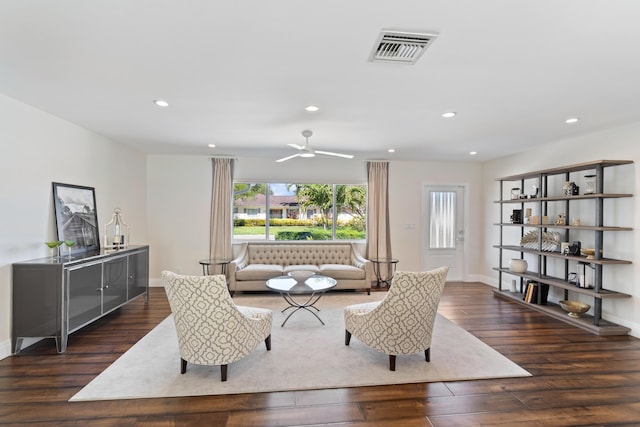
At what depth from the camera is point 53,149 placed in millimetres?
3707

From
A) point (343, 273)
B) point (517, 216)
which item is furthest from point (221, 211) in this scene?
point (517, 216)

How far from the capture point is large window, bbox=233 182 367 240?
21.2ft

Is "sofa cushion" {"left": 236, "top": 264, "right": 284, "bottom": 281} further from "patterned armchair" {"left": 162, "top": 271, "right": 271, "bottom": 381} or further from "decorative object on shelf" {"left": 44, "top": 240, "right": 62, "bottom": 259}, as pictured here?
"patterned armchair" {"left": 162, "top": 271, "right": 271, "bottom": 381}

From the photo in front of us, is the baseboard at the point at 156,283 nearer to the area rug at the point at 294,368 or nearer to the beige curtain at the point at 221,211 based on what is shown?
the beige curtain at the point at 221,211

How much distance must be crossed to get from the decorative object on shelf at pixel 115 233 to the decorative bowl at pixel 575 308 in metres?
6.34

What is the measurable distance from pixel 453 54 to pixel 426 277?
1774 millimetres

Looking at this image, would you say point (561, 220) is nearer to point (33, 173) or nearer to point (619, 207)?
point (619, 207)

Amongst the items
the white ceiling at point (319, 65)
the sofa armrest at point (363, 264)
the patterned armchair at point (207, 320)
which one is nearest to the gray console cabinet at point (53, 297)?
the patterned armchair at point (207, 320)

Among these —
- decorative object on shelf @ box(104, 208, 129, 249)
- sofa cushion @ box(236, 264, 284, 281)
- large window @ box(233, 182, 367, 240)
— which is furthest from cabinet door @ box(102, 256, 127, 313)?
large window @ box(233, 182, 367, 240)

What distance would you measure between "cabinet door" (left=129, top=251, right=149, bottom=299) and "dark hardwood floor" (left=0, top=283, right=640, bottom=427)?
1211 millimetres

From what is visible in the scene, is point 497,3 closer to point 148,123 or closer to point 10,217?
point 148,123

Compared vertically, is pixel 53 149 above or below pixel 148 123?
below

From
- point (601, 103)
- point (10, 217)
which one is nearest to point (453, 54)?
point (601, 103)

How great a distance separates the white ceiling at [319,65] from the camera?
5.81 feet
